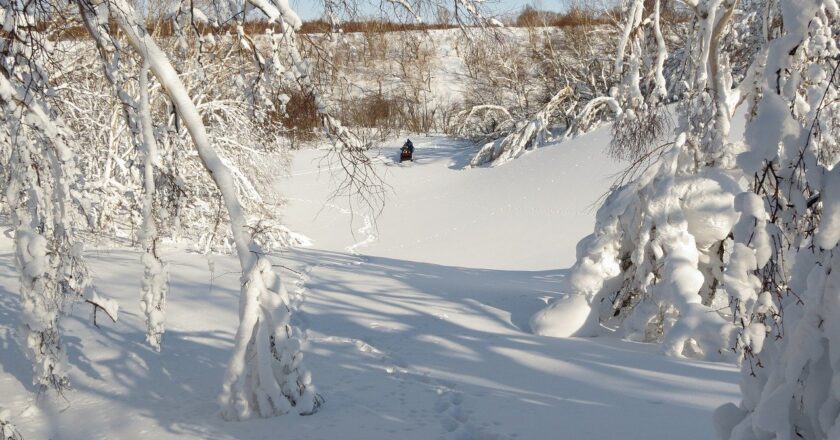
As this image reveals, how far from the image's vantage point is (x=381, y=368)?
4.71m

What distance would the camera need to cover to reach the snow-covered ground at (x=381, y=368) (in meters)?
3.63

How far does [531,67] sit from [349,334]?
19.0 meters

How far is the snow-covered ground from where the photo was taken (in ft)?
11.9

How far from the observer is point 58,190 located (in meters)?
3.42

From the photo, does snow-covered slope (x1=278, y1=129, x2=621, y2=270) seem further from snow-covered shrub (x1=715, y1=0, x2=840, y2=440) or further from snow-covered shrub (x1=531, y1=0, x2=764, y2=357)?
snow-covered shrub (x1=715, y1=0, x2=840, y2=440)

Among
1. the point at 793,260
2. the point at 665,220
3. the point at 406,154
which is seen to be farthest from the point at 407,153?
the point at 793,260

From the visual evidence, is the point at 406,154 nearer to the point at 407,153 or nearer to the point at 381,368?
the point at 407,153

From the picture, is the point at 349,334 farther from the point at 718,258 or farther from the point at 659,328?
the point at 718,258

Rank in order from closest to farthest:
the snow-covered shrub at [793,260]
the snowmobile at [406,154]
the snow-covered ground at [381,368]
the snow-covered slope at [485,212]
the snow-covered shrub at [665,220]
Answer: the snow-covered shrub at [793,260], the snow-covered ground at [381,368], the snow-covered shrub at [665,220], the snow-covered slope at [485,212], the snowmobile at [406,154]

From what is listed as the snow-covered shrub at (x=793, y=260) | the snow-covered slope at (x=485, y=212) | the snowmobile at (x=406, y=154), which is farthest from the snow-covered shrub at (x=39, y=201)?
the snowmobile at (x=406, y=154)

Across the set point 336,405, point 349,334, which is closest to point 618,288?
point 349,334

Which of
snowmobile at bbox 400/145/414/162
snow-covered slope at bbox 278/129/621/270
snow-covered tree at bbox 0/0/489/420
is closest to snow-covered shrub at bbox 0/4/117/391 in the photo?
snow-covered tree at bbox 0/0/489/420

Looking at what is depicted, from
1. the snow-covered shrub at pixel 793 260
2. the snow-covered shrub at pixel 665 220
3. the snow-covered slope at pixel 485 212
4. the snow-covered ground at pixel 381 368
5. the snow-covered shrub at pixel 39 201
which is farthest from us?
the snow-covered slope at pixel 485 212

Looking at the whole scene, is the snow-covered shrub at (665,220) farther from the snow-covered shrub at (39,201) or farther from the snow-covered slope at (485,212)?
the snow-covered slope at (485,212)
